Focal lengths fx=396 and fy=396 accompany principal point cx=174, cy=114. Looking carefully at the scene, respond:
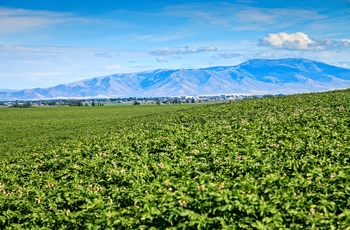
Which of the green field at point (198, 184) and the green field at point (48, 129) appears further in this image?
the green field at point (48, 129)

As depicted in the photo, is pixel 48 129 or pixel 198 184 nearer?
pixel 198 184

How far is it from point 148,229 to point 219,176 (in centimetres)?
344

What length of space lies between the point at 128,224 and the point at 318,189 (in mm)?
4360

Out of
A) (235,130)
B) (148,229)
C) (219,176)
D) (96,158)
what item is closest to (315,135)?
(235,130)

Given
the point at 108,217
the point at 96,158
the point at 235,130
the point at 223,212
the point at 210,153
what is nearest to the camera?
the point at 223,212

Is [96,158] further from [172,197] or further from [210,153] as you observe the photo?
[172,197]

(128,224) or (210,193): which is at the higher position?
(210,193)

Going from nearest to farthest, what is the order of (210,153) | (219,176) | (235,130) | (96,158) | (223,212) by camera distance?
(223,212)
(219,176)
(210,153)
(96,158)
(235,130)

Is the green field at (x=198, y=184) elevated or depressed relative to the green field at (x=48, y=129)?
elevated

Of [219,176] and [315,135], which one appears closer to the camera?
[219,176]

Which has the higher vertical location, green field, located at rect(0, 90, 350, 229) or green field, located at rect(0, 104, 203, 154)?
green field, located at rect(0, 90, 350, 229)

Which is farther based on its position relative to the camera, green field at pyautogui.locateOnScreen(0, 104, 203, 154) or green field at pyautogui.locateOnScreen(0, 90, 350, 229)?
green field at pyautogui.locateOnScreen(0, 104, 203, 154)

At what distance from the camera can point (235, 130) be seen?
20391 mm

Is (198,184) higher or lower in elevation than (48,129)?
higher
